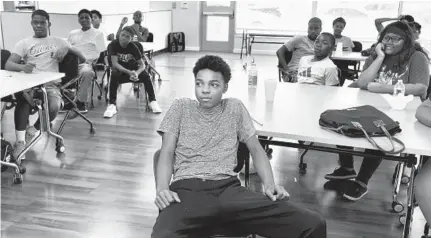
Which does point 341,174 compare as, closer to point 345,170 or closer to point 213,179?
point 345,170

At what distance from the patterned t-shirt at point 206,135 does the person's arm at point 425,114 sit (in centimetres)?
86

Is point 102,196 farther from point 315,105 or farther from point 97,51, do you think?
point 97,51

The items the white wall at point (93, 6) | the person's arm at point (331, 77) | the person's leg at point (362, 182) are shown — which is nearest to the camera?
the person's leg at point (362, 182)

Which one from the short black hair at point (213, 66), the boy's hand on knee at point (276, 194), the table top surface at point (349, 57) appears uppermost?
the short black hair at point (213, 66)

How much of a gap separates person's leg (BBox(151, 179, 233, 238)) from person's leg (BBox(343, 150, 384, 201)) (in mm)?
1436

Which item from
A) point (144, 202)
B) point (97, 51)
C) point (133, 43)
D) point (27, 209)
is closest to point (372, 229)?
point (144, 202)

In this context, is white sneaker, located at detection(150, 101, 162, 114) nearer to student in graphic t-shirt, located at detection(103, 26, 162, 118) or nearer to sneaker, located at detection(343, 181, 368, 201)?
student in graphic t-shirt, located at detection(103, 26, 162, 118)

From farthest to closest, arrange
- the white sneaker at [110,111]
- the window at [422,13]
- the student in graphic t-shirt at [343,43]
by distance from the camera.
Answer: the window at [422,13]
the student in graphic t-shirt at [343,43]
the white sneaker at [110,111]

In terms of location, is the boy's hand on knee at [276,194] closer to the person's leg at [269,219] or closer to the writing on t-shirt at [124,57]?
the person's leg at [269,219]

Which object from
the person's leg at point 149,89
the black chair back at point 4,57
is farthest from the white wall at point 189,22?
the black chair back at point 4,57

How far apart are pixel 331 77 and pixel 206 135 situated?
1.85m

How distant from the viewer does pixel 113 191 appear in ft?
10.0

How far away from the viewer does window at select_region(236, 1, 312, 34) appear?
402 inches

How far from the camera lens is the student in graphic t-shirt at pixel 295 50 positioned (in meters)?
4.58
